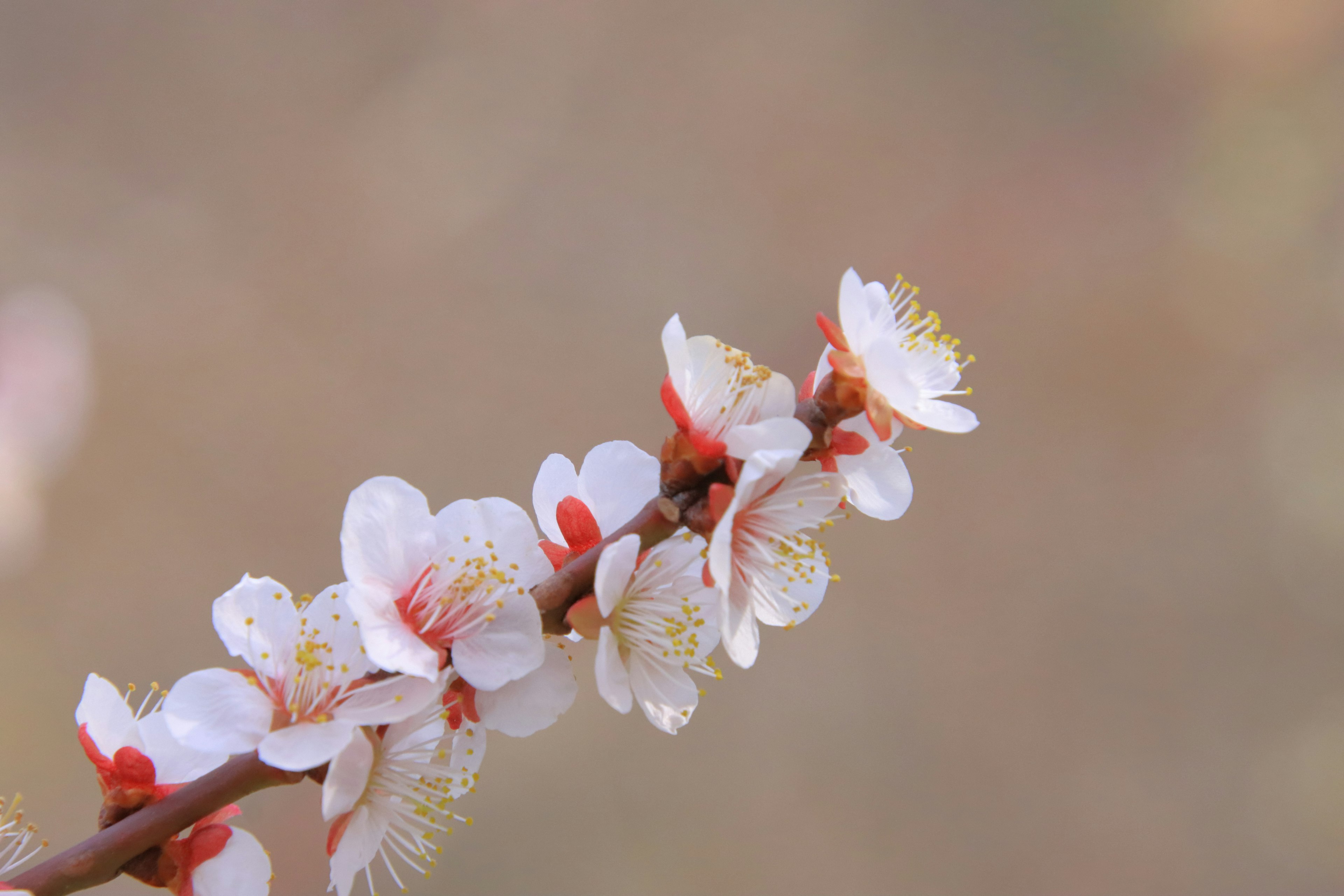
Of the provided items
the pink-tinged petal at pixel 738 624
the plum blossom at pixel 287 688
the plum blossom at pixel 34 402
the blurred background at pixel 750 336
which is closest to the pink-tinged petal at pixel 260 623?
the plum blossom at pixel 287 688

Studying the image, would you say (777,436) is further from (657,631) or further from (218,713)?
(218,713)

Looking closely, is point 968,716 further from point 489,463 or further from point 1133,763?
point 489,463

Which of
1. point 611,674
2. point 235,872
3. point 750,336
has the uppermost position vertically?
point 750,336

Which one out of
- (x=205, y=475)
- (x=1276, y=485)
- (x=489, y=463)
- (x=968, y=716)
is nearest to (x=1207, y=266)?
(x=1276, y=485)

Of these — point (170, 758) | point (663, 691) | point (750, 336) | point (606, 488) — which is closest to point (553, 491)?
point (606, 488)

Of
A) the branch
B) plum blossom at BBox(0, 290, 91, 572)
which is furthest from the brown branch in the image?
plum blossom at BBox(0, 290, 91, 572)

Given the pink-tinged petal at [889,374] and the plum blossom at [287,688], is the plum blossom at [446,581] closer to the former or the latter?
the plum blossom at [287,688]
